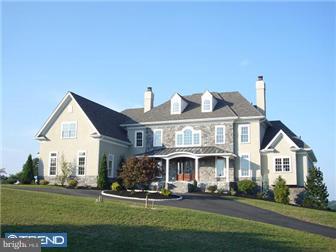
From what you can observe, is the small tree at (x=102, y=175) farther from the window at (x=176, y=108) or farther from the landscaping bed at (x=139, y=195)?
the window at (x=176, y=108)

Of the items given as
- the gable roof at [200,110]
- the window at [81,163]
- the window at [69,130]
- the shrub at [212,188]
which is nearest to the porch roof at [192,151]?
the shrub at [212,188]

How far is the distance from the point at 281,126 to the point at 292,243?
959 inches

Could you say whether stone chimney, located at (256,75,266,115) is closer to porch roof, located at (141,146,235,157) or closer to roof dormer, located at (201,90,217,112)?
roof dormer, located at (201,90,217,112)

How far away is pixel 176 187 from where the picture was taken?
33.1 meters

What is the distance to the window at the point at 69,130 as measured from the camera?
36.3 metres

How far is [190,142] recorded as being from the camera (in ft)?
122

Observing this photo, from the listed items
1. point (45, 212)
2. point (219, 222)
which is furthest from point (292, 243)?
point (45, 212)

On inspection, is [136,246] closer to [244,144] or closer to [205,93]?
[244,144]

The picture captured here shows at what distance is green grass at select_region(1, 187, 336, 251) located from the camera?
45.3ft

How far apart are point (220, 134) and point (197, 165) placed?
3708mm

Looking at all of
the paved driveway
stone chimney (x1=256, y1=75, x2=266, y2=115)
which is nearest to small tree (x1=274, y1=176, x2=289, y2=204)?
the paved driveway

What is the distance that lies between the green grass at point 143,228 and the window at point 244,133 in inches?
694

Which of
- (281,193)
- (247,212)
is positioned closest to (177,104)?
(281,193)

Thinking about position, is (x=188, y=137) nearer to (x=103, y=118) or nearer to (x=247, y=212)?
(x=103, y=118)
